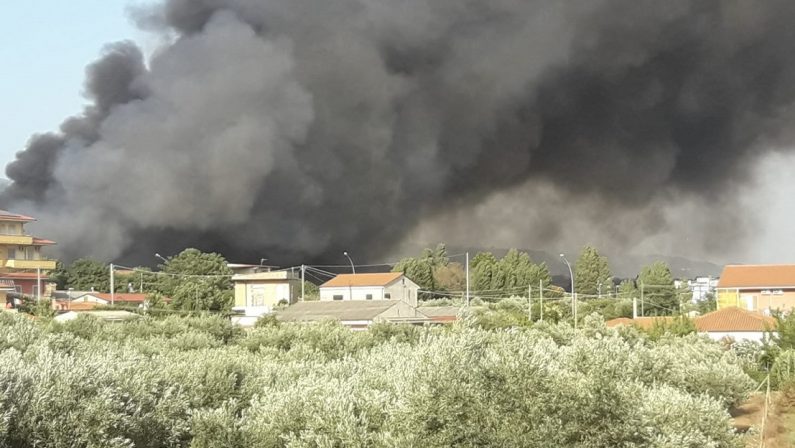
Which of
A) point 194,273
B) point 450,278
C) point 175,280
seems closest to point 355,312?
point 194,273

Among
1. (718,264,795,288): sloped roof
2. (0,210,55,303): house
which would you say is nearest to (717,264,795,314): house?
(718,264,795,288): sloped roof

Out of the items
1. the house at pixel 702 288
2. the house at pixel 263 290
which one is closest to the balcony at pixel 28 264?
the house at pixel 263 290

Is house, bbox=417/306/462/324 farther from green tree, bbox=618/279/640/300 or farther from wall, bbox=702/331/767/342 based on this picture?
green tree, bbox=618/279/640/300

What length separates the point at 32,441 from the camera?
14.6 metres

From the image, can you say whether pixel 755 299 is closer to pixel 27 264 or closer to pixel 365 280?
pixel 365 280

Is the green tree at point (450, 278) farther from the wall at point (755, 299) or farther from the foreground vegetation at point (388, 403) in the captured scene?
the foreground vegetation at point (388, 403)

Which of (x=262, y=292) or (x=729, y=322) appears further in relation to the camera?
(x=262, y=292)

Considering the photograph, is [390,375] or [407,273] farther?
Result: [407,273]

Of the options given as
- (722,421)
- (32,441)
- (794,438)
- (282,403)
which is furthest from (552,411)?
(794,438)

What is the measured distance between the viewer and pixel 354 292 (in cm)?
7400

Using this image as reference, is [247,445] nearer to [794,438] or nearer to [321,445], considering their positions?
[321,445]

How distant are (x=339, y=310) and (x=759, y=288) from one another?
101 ft

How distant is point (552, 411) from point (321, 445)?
12.3 feet

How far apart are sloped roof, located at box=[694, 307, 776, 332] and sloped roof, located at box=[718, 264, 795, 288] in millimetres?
15711
